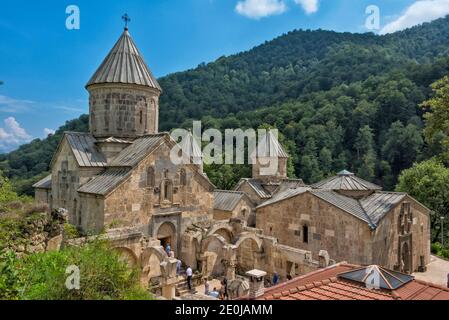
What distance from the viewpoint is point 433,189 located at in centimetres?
2645

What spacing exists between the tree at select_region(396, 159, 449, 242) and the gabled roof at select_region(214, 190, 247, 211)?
16221mm

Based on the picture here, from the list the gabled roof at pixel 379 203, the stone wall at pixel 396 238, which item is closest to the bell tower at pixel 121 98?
the gabled roof at pixel 379 203

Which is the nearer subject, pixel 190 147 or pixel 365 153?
pixel 190 147

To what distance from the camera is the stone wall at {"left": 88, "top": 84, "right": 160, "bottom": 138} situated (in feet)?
53.6

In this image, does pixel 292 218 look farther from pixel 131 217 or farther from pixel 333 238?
pixel 131 217

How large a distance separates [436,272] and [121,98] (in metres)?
20.4

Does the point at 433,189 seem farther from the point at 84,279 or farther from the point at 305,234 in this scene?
the point at 84,279

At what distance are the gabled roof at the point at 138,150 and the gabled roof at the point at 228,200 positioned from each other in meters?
9.31

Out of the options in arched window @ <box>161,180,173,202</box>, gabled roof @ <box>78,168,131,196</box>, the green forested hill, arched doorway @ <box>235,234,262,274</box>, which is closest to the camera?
gabled roof @ <box>78,168,131,196</box>

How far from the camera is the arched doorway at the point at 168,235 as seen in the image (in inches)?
581

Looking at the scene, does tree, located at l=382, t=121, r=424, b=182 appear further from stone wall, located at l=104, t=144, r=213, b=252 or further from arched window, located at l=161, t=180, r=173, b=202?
arched window, located at l=161, t=180, r=173, b=202

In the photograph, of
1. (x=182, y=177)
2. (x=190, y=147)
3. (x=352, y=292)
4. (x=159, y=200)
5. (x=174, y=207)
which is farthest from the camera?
(x=190, y=147)

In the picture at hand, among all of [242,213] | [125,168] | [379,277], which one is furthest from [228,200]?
[379,277]

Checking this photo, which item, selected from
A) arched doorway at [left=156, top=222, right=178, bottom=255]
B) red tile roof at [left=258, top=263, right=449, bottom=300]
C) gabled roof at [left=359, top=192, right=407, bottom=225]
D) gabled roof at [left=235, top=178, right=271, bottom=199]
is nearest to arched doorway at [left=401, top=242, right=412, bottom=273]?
gabled roof at [left=359, top=192, right=407, bottom=225]
